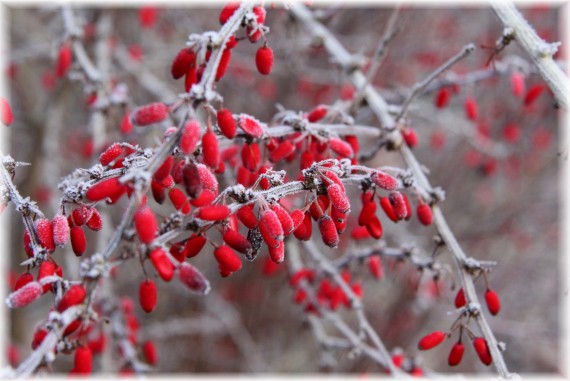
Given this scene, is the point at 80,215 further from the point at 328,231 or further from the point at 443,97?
the point at 443,97

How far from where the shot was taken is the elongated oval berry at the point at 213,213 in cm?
136

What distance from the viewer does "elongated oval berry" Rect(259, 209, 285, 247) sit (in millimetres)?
1365

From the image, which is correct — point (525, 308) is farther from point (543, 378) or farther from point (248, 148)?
point (248, 148)

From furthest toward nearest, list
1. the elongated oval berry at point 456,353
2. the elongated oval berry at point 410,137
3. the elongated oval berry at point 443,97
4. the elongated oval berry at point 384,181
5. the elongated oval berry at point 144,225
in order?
the elongated oval berry at point 443,97, the elongated oval berry at point 410,137, the elongated oval berry at point 456,353, the elongated oval berry at point 384,181, the elongated oval berry at point 144,225

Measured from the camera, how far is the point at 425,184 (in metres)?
2.05

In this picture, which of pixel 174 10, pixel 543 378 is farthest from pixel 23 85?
pixel 543 378

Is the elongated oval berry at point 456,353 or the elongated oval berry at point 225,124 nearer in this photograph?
the elongated oval berry at point 225,124

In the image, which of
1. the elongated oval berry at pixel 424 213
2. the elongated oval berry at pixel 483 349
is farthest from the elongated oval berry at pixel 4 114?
the elongated oval berry at pixel 483 349

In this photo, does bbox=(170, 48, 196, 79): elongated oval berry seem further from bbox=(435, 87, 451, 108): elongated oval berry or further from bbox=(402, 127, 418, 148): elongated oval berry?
bbox=(435, 87, 451, 108): elongated oval berry

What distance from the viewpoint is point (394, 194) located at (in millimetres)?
1707

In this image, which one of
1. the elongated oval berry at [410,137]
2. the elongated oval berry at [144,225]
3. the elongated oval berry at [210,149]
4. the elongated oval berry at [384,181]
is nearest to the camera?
the elongated oval berry at [144,225]

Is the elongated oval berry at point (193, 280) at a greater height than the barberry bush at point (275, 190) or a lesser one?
lesser

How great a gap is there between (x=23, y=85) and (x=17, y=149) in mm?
628

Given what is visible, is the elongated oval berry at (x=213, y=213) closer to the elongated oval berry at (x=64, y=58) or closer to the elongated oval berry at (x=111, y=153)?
the elongated oval berry at (x=111, y=153)
